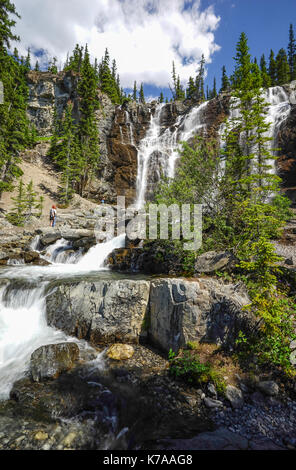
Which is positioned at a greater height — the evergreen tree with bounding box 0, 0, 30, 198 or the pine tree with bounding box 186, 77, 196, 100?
the pine tree with bounding box 186, 77, 196, 100

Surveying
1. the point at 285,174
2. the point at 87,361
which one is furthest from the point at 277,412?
the point at 285,174

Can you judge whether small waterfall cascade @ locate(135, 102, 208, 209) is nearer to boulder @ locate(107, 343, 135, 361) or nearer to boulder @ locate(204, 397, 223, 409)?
boulder @ locate(107, 343, 135, 361)

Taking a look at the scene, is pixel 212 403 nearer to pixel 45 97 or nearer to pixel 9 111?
pixel 9 111

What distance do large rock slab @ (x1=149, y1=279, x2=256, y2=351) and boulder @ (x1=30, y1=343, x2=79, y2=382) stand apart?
2.68 m

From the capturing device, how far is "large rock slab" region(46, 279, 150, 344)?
723cm

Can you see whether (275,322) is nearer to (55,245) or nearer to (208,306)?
(208,306)

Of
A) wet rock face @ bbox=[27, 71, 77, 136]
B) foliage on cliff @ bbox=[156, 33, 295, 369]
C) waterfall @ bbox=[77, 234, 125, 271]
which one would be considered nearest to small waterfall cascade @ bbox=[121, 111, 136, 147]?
wet rock face @ bbox=[27, 71, 77, 136]

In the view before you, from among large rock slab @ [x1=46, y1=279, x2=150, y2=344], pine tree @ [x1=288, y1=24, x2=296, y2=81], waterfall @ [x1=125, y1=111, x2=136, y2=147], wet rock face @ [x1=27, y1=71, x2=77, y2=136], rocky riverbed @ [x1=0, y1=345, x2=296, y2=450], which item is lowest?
rocky riverbed @ [x1=0, y1=345, x2=296, y2=450]

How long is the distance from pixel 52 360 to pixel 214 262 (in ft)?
20.7

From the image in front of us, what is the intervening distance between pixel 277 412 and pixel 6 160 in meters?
27.1

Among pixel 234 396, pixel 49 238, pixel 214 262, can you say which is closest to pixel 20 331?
pixel 234 396

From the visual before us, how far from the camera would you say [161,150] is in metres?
34.1

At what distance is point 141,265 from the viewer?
12.5m

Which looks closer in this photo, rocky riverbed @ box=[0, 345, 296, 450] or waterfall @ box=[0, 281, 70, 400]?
rocky riverbed @ box=[0, 345, 296, 450]
